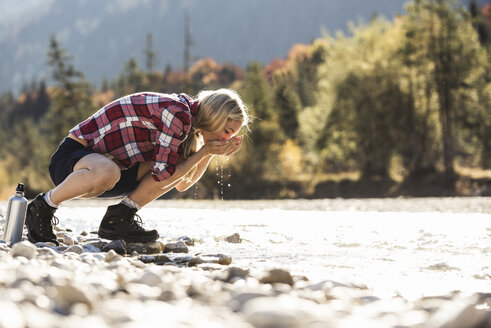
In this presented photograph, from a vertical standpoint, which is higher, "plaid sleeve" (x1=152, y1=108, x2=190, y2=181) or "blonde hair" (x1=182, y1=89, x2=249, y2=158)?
"blonde hair" (x1=182, y1=89, x2=249, y2=158)

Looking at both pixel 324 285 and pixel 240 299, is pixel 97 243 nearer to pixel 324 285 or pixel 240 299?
pixel 324 285

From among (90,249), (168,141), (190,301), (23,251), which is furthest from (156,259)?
(190,301)

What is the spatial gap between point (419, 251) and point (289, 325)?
8.46ft

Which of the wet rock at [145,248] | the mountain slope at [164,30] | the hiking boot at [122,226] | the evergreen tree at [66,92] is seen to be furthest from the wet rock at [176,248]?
the mountain slope at [164,30]

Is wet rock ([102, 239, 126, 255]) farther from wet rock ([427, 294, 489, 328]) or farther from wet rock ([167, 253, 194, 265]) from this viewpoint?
wet rock ([427, 294, 489, 328])

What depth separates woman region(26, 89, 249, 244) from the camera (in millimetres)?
3332

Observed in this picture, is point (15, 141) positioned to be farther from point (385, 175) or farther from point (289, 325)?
point (289, 325)

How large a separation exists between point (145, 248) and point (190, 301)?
1.86m

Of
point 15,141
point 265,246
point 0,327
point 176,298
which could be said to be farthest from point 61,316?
point 15,141

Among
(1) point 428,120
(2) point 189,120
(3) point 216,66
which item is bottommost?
(2) point 189,120

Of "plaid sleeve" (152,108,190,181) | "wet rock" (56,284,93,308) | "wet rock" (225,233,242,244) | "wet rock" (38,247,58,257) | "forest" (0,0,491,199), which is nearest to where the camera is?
"wet rock" (56,284,93,308)

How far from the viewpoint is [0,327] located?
1212 mm

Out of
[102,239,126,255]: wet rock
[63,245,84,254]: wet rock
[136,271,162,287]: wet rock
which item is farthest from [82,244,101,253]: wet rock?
[136,271,162,287]: wet rock

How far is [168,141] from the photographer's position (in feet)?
11.3
